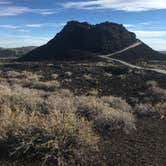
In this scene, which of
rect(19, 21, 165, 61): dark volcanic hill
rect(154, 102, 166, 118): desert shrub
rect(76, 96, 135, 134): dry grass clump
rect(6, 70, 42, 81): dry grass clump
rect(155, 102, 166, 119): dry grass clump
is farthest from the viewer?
rect(19, 21, 165, 61): dark volcanic hill

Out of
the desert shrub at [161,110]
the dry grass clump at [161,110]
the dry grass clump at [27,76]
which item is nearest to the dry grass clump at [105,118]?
the dry grass clump at [161,110]

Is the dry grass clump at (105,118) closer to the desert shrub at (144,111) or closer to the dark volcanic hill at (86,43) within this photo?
the desert shrub at (144,111)

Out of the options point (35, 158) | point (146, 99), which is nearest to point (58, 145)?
point (35, 158)

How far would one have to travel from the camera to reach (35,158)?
9.31 meters

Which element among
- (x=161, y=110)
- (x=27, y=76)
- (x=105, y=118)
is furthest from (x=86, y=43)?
(x=105, y=118)

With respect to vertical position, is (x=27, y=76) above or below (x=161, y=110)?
below

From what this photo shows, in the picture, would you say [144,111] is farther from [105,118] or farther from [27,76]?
[27,76]

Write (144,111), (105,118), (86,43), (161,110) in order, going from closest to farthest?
(105,118) → (144,111) → (161,110) → (86,43)

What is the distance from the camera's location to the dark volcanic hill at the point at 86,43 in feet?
286

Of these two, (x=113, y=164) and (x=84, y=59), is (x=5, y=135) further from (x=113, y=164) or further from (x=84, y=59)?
(x=84, y=59)

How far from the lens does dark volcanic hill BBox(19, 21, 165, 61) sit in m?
87.2

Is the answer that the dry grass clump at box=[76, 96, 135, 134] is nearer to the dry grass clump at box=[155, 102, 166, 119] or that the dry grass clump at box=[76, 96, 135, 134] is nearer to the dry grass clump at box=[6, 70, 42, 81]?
the dry grass clump at box=[155, 102, 166, 119]

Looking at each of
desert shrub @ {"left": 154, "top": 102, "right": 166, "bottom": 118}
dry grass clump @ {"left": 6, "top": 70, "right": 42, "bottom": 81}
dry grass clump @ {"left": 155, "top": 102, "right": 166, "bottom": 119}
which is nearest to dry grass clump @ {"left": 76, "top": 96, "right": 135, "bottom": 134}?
dry grass clump @ {"left": 155, "top": 102, "right": 166, "bottom": 119}

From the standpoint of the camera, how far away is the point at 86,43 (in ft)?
303
